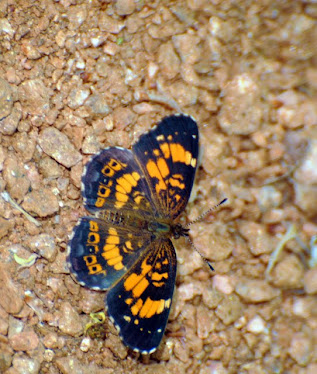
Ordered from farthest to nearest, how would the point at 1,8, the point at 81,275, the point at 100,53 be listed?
1. the point at 100,53
2. the point at 1,8
3. the point at 81,275

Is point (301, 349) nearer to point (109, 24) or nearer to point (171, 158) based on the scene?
point (171, 158)

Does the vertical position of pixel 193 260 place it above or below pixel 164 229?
below

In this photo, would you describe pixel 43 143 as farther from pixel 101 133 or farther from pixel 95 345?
pixel 95 345

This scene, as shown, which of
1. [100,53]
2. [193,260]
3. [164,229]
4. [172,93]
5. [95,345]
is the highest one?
[100,53]

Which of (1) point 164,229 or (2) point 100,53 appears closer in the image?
(1) point 164,229

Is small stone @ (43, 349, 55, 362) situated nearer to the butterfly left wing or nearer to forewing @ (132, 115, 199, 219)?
the butterfly left wing

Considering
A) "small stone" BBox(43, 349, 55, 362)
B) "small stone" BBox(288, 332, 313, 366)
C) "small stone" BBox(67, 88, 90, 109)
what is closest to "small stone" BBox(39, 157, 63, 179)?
"small stone" BBox(67, 88, 90, 109)

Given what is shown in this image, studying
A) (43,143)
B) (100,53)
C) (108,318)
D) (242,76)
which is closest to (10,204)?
(43,143)
